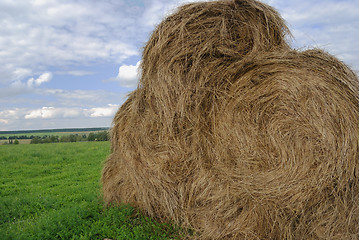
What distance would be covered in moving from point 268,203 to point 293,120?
1065 millimetres

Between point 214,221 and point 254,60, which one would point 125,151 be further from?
point 254,60

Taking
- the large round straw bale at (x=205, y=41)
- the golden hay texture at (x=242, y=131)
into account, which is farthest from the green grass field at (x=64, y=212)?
the large round straw bale at (x=205, y=41)

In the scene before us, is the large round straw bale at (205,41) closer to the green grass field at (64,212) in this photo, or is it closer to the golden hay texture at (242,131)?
the golden hay texture at (242,131)

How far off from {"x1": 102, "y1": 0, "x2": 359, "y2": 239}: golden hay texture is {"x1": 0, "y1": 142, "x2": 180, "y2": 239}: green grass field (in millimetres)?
366

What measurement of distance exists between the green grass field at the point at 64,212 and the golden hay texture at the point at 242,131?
37 centimetres

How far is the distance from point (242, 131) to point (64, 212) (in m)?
3.42

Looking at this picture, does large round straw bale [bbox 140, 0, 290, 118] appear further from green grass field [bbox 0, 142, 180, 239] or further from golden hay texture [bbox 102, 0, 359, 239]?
green grass field [bbox 0, 142, 180, 239]

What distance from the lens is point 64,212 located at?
15.9ft

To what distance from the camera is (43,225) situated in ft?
14.6

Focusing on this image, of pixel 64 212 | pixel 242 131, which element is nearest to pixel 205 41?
pixel 242 131

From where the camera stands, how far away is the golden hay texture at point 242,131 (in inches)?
127

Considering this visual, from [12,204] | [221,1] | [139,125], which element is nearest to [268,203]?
[139,125]

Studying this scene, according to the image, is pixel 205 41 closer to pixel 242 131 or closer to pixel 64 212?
pixel 242 131

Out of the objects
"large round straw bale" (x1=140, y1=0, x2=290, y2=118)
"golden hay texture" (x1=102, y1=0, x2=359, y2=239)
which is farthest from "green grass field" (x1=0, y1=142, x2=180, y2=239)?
"large round straw bale" (x1=140, y1=0, x2=290, y2=118)
